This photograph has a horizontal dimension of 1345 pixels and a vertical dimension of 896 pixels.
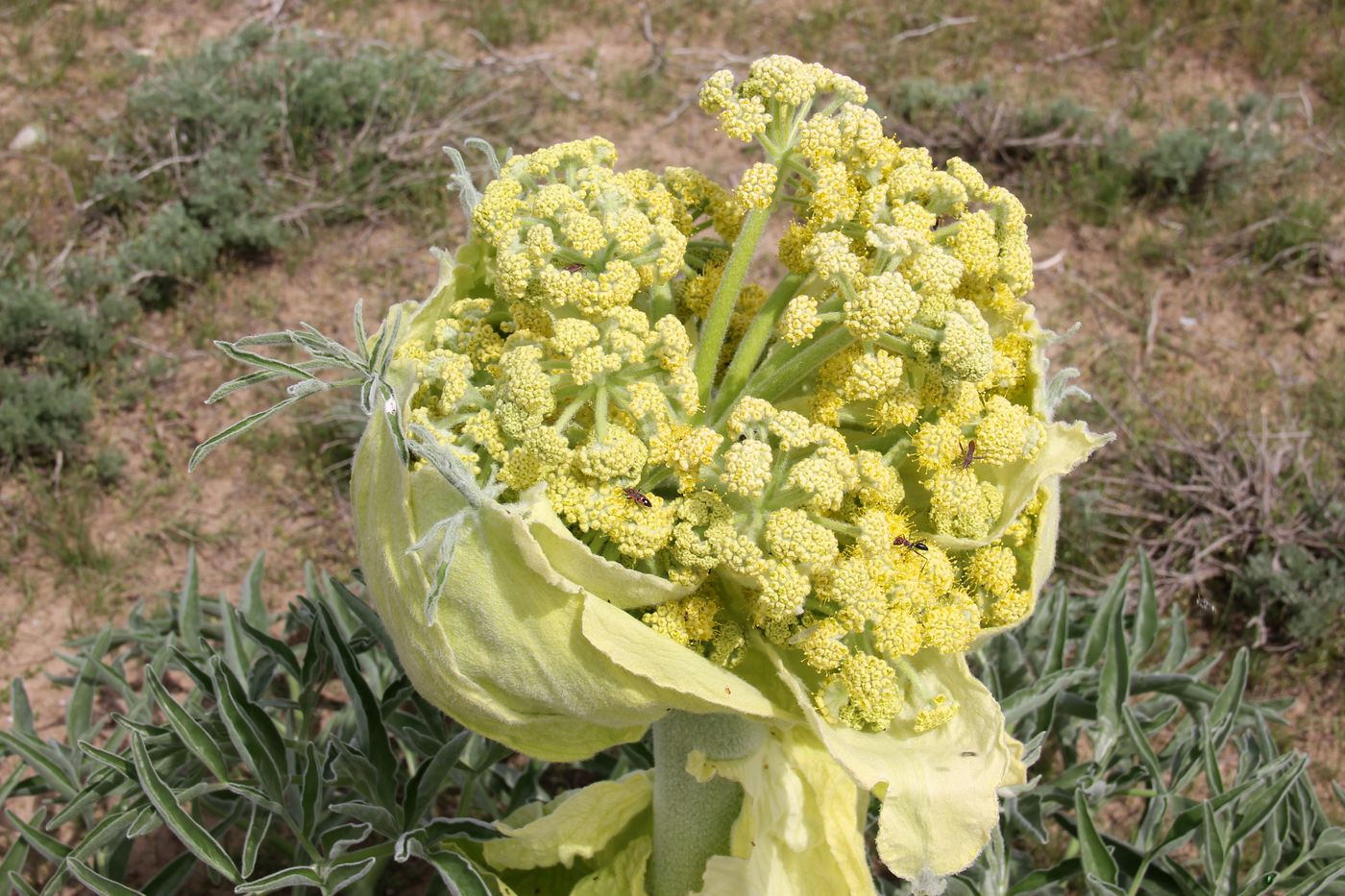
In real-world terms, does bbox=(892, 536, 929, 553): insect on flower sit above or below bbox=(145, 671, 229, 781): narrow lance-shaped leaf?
above

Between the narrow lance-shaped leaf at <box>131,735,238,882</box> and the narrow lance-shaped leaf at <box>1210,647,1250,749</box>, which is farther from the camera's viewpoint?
the narrow lance-shaped leaf at <box>1210,647,1250,749</box>

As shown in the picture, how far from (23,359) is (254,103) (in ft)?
4.78

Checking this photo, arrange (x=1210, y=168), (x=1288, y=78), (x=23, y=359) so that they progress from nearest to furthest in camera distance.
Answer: (x=23, y=359)
(x=1210, y=168)
(x=1288, y=78)

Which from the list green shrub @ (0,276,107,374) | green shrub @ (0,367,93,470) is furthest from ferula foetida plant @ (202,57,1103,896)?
green shrub @ (0,276,107,374)

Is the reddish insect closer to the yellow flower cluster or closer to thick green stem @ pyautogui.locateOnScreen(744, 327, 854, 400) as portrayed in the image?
the yellow flower cluster

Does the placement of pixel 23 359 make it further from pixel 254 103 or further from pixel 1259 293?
pixel 1259 293

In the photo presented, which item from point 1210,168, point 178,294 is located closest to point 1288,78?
point 1210,168

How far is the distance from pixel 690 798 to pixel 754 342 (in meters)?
0.88

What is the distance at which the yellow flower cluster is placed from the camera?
1850mm

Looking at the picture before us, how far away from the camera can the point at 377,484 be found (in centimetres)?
197

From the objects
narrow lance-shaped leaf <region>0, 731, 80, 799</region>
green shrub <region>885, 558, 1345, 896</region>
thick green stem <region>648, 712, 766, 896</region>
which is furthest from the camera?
narrow lance-shaped leaf <region>0, 731, 80, 799</region>

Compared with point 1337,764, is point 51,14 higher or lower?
higher

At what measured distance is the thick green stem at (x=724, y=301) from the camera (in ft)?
6.80

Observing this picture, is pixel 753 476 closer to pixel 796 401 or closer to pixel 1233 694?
pixel 796 401
